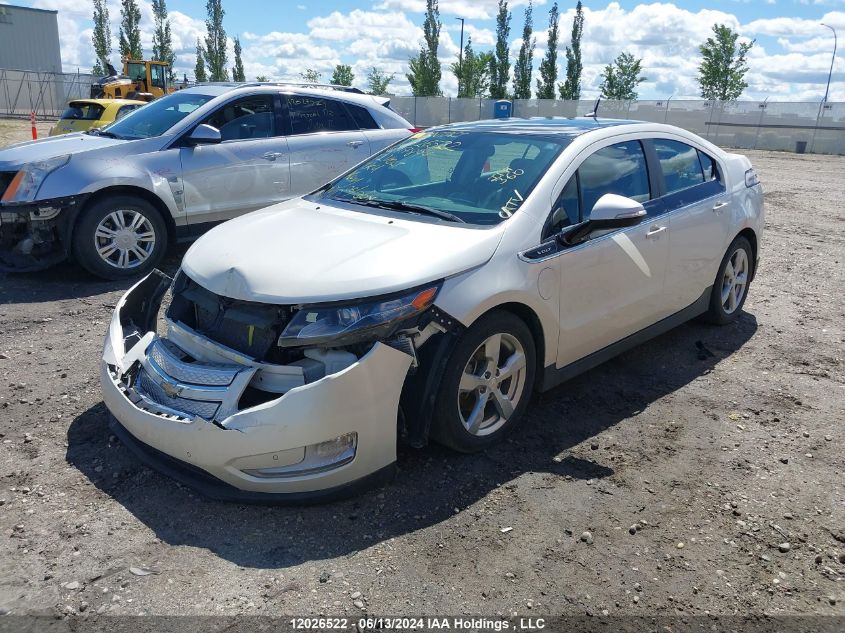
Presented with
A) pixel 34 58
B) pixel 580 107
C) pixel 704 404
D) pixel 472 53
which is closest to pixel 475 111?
pixel 580 107

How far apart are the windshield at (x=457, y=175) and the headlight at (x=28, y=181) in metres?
3.28

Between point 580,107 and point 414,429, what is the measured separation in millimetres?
40234

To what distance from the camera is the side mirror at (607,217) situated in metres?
3.81

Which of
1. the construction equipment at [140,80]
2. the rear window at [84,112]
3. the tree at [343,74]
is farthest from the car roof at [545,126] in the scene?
the tree at [343,74]

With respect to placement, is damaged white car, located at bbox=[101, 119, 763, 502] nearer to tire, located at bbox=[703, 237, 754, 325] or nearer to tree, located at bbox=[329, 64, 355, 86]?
tire, located at bbox=[703, 237, 754, 325]

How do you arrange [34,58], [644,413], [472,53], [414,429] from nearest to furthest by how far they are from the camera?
[414,429], [644,413], [34,58], [472,53]

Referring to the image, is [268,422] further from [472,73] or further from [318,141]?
[472,73]

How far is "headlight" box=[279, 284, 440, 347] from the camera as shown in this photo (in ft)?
10.1

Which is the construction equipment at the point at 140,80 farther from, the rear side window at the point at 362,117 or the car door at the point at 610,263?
the car door at the point at 610,263

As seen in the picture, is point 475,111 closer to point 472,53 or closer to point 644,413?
point 472,53

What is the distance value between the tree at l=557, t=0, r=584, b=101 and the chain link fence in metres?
12.4

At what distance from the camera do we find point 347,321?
A: 3.13 metres

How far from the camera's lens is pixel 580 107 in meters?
40.5

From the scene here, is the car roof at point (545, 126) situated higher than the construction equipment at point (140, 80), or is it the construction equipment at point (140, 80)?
the construction equipment at point (140, 80)
